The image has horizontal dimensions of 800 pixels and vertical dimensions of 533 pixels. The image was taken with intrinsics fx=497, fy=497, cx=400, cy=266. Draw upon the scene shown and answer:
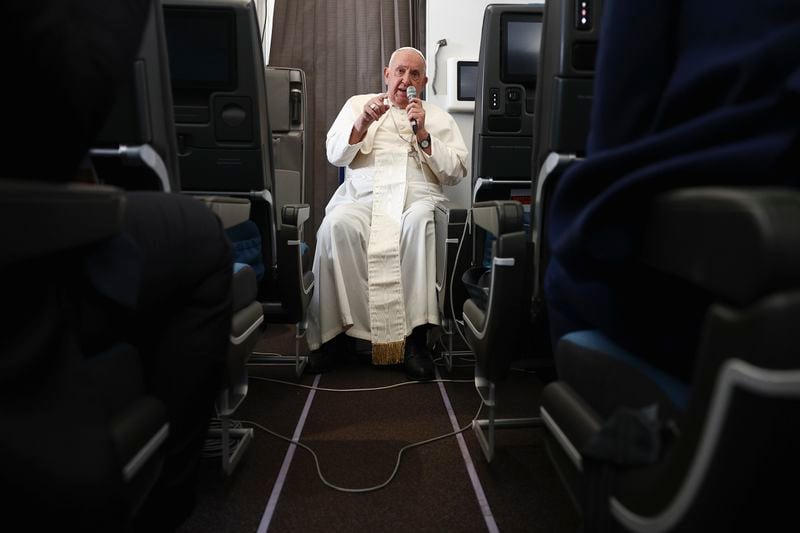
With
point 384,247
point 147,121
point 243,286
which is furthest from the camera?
point 384,247

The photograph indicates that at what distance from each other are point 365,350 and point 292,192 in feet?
2.88

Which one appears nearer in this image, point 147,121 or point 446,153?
point 147,121

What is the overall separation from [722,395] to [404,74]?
2.37m

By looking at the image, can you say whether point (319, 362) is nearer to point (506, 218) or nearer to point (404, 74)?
point (506, 218)

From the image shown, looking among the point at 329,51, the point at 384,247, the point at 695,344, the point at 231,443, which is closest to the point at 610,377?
the point at 695,344

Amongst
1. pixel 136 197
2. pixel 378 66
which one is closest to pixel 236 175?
pixel 136 197

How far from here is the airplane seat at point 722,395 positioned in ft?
1.07

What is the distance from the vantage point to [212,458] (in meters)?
1.34

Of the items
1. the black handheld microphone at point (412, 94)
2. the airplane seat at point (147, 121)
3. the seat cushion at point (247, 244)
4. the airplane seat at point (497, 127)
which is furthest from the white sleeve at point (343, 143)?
the airplane seat at point (147, 121)

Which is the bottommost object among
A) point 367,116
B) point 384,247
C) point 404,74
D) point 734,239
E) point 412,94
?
point 384,247

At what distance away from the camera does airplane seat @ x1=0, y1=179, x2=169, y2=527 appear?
1.35 feet

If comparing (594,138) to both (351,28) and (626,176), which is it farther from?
(351,28)

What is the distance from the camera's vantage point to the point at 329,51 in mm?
3275

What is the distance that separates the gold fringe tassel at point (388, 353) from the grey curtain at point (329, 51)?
4.95 ft
